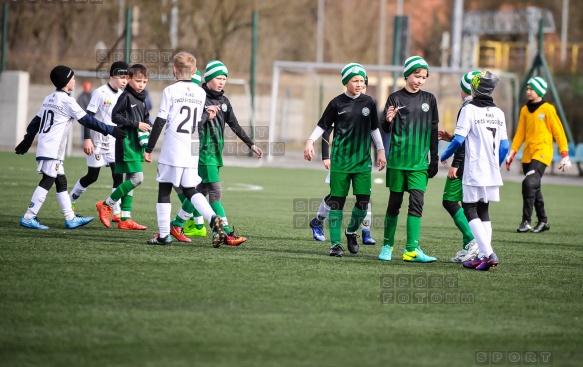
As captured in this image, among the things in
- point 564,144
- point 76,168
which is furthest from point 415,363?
point 76,168

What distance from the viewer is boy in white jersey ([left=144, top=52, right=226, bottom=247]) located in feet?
31.6

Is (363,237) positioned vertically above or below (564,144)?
below

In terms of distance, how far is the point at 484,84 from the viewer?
9125mm

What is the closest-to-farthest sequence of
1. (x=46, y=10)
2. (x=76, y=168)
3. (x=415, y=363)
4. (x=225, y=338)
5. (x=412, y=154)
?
(x=415, y=363) → (x=225, y=338) → (x=412, y=154) → (x=76, y=168) → (x=46, y=10)

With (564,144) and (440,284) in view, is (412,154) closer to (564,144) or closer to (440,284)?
(440,284)

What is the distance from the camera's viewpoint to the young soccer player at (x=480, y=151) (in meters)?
9.13

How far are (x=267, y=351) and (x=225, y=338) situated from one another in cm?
38

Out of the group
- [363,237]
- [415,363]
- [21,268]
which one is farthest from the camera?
[363,237]

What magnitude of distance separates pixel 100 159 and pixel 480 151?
5246 mm

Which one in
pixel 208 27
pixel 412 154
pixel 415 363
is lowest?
pixel 415 363

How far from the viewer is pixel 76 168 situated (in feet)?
71.5

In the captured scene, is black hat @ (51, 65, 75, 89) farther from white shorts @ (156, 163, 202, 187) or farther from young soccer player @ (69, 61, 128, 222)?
white shorts @ (156, 163, 202, 187)

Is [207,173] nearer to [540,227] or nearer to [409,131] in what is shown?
[409,131]

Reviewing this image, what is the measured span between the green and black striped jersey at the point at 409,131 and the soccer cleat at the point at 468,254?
0.98 meters
